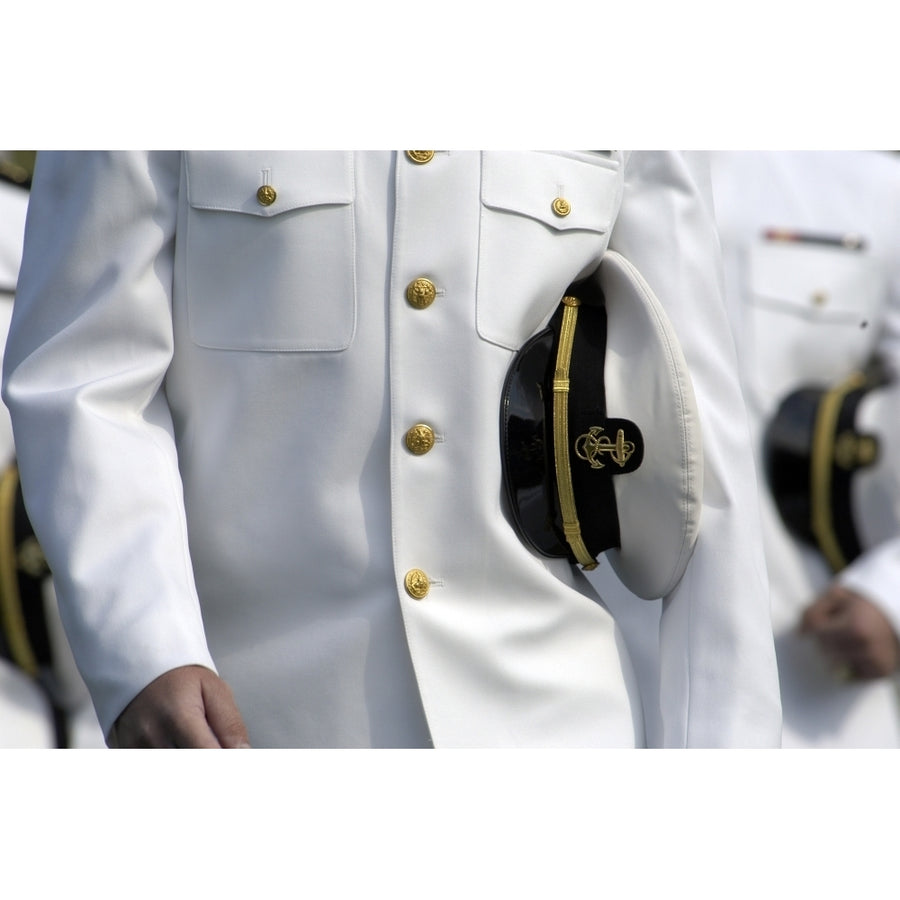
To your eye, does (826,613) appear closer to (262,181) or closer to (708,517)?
(708,517)

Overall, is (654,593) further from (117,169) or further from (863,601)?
(863,601)

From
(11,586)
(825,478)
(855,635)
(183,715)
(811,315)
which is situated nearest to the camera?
(183,715)

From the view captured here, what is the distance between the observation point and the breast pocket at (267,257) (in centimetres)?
150

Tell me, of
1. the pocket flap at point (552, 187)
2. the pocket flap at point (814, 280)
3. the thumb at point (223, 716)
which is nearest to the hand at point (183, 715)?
the thumb at point (223, 716)

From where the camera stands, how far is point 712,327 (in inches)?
64.9

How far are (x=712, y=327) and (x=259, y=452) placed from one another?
0.52 m

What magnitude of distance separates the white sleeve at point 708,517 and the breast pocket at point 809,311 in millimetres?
1513

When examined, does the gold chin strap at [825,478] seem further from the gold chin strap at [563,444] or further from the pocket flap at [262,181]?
the pocket flap at [262,181]

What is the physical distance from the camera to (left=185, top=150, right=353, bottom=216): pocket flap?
1512 millimetres

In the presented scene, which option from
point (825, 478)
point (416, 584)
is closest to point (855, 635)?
point (825, 478)

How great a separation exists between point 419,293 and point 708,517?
392 mm

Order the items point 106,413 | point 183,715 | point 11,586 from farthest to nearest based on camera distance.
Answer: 1. point 11,586
2. point 106,413
3. point 183,715

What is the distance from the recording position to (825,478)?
296 centimetres

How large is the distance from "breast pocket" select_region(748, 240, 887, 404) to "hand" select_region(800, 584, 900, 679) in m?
0.50
